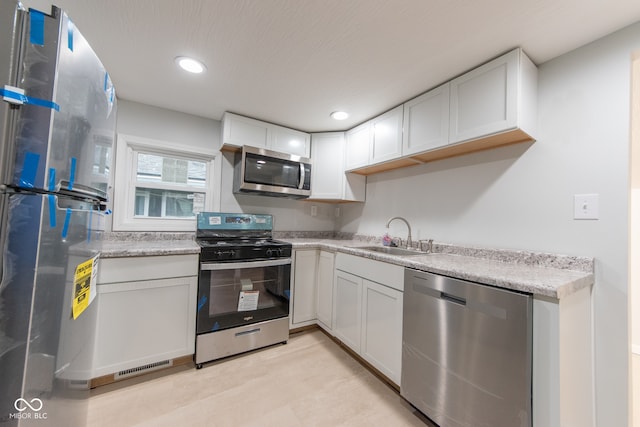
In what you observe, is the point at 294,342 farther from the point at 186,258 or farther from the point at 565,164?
the point at 565,164

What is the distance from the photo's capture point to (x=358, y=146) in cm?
252

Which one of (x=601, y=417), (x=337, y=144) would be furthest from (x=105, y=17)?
(x=601, y=417)

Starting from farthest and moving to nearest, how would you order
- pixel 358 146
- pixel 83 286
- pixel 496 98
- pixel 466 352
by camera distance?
pixel 358 146 → pixel 496 98 → pixel 466 352 → pixel 83 286

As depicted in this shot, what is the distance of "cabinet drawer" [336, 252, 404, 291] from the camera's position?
1.56 metres

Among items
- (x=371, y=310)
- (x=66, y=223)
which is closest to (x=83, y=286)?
(x=66, y=223)

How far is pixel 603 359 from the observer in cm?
121

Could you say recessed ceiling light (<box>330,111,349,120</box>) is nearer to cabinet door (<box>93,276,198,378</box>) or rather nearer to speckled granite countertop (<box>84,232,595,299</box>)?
speckled granite countertop (<box>84,232,595,299</box>)

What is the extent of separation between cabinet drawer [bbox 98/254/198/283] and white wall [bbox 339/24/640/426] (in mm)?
2092

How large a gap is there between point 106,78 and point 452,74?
193 centimetres

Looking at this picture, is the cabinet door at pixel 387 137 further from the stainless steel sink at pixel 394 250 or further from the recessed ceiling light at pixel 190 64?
the recessed ceiling light at pixel 190 64

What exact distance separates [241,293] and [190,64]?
174 centimetres

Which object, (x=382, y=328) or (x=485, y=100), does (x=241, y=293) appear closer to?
(x=382, y=328)

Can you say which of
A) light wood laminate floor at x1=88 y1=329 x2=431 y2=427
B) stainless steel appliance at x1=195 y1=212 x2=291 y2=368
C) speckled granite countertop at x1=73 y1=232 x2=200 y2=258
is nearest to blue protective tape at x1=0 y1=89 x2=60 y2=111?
speckled granite countertop at x1=73 y1=232 x2=200 y2=258

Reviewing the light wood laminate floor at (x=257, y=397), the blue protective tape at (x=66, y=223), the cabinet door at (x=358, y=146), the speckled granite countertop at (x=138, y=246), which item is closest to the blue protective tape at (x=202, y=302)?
the speckled granite countertop at (x=138, y=246)
